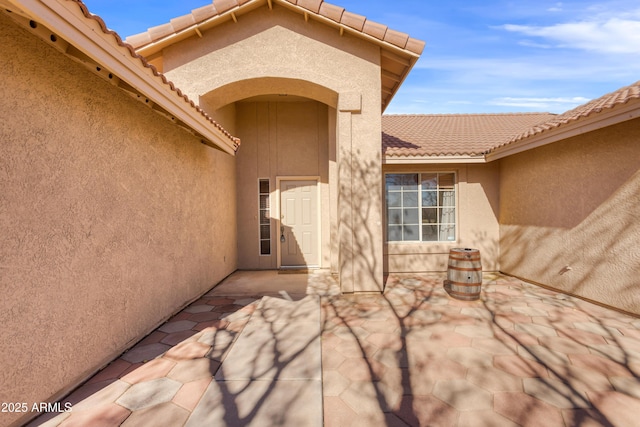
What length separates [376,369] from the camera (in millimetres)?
2947

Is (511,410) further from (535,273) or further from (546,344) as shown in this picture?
(535,273)

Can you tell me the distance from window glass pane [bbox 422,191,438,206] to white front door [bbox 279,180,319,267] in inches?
113

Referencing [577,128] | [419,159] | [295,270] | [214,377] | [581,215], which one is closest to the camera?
[214,377]

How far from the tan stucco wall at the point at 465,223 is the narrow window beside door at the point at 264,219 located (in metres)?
3.26

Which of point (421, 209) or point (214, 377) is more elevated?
point (421, 209)

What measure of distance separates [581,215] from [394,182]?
361 centimetres

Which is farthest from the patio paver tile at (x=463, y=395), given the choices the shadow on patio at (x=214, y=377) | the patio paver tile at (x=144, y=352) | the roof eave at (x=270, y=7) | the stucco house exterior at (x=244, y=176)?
the roof eave at (x=270, y=7)

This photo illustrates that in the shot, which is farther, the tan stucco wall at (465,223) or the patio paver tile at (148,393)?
the tan stucco wall at (465,223)

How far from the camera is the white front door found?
26.1 ft

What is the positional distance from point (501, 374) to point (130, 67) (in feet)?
15.5

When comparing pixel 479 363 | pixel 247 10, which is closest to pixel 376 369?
pixel 479 363

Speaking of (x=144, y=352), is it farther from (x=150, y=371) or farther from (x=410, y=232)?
(x=410, y=232)

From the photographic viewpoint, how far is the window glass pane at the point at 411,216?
23.6 feet

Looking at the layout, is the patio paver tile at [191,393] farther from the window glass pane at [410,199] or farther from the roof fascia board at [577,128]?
the roof fascia board at [577,128]
